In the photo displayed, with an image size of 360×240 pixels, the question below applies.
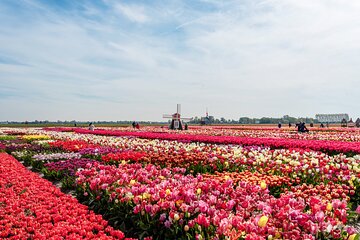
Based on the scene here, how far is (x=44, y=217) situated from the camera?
534 cm

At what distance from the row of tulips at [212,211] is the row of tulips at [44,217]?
1.65ft

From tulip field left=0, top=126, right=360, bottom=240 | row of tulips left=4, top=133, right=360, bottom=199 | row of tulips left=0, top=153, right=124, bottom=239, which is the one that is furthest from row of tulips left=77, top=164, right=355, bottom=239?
Result: row of tulips left=4, top=133, right=360, bottom=199

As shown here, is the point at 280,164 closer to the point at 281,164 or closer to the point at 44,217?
the point at 281,164

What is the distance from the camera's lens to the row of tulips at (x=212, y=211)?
152 inches

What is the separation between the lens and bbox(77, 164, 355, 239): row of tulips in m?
3.87

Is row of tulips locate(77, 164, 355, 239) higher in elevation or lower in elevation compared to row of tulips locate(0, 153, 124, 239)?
higher

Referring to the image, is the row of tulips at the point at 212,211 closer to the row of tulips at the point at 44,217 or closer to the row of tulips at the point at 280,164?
the row of tulips at the point at 44,217

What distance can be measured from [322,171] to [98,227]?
581 centimetres

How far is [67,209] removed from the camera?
587cm

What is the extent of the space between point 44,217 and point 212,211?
2803mm

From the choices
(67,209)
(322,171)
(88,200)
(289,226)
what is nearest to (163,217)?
(289,226)

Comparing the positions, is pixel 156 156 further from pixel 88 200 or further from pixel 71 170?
pixel 88 200

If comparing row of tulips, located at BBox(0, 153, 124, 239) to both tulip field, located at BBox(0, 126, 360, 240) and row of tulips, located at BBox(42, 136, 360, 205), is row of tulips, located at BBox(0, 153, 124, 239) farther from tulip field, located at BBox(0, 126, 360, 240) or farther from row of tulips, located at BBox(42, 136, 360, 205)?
row of tulips, located at BBox(42, 136, 360, 205)

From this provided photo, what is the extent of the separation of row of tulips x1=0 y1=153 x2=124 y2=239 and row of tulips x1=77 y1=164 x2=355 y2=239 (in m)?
0.50
